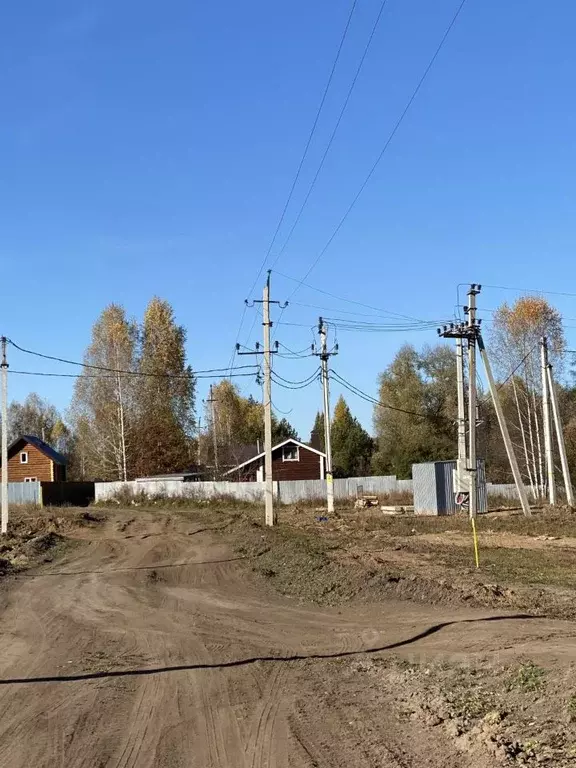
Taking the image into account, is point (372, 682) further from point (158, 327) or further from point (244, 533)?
point (158, 327)

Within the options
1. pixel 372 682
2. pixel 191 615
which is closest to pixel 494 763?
pixel 372 682

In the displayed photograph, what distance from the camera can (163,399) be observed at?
66.0 m

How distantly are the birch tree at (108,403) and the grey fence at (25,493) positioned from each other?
10.1 metres

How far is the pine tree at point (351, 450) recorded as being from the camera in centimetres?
7850

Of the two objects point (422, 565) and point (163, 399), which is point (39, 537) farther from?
point (163, 399)

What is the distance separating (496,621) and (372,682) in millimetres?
3408

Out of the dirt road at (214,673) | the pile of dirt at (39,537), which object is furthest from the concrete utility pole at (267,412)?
the dirt road at (214,673)

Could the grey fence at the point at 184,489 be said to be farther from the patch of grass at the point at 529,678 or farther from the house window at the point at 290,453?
the patch of grass at the point at 529,678

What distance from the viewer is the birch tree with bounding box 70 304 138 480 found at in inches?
2424

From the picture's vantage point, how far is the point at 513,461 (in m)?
30.8

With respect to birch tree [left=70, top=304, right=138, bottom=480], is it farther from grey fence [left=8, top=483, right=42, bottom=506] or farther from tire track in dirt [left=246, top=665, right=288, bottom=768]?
tire track in dirt [left=246, top=665, right=288, bottom=768]

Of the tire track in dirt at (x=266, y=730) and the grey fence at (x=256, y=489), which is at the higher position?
the tire track in dirt at (x=266, y=730)

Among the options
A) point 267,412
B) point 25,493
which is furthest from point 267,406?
point 25,493

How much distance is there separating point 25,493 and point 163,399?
1715 centimetres
